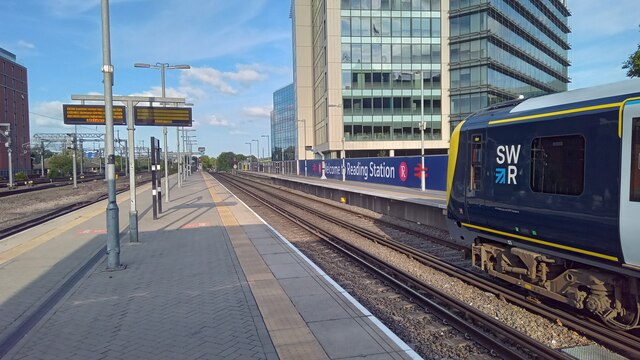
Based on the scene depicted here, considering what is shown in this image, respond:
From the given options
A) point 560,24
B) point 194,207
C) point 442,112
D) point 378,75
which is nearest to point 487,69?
point 442,112

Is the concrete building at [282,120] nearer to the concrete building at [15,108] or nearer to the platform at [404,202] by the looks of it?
the concrete building at [15,108]

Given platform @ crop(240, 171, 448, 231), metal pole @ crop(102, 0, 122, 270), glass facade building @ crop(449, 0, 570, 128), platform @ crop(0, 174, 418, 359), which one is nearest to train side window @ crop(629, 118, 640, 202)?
platform @ crop(0, 174, 418, 359)

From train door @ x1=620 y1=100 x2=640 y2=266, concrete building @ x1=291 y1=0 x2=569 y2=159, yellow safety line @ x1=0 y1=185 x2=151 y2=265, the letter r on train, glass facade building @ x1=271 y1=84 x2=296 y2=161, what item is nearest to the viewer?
train door @ x1=620 y1=100 x2=640 y2=266

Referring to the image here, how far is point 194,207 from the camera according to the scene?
2248 centimetres

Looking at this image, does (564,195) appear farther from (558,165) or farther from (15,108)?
(15,108)

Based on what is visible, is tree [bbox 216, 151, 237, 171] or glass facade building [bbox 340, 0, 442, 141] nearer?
glass facade building [bbox 340, 0, 442, 141]

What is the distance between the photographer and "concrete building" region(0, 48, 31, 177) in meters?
82.3

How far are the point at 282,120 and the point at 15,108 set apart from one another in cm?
6172

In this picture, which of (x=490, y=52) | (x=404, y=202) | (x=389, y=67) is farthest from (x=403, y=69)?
(x=404, y=202)

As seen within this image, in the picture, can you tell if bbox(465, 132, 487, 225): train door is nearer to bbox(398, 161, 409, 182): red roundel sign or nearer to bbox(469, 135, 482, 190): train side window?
bbox(469, 135, 482, 190): train side window

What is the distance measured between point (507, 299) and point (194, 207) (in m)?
18.0

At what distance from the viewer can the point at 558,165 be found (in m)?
5.79

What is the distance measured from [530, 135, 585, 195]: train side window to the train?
1 cm

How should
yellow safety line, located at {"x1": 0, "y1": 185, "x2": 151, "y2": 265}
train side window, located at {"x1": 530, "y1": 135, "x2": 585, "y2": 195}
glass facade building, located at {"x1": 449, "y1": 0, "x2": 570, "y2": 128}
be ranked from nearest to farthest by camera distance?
train side window, located at {"x1": 530, "y1": 135, "x2": 585, "y2": 195} < yellow safety line, located at {"x1": 0, "y1": 185, "x2": 151, "y2": 265} < glass facade building, located at {"x1": 449, "y1": 0, "x2": 570, "y2": 128}
